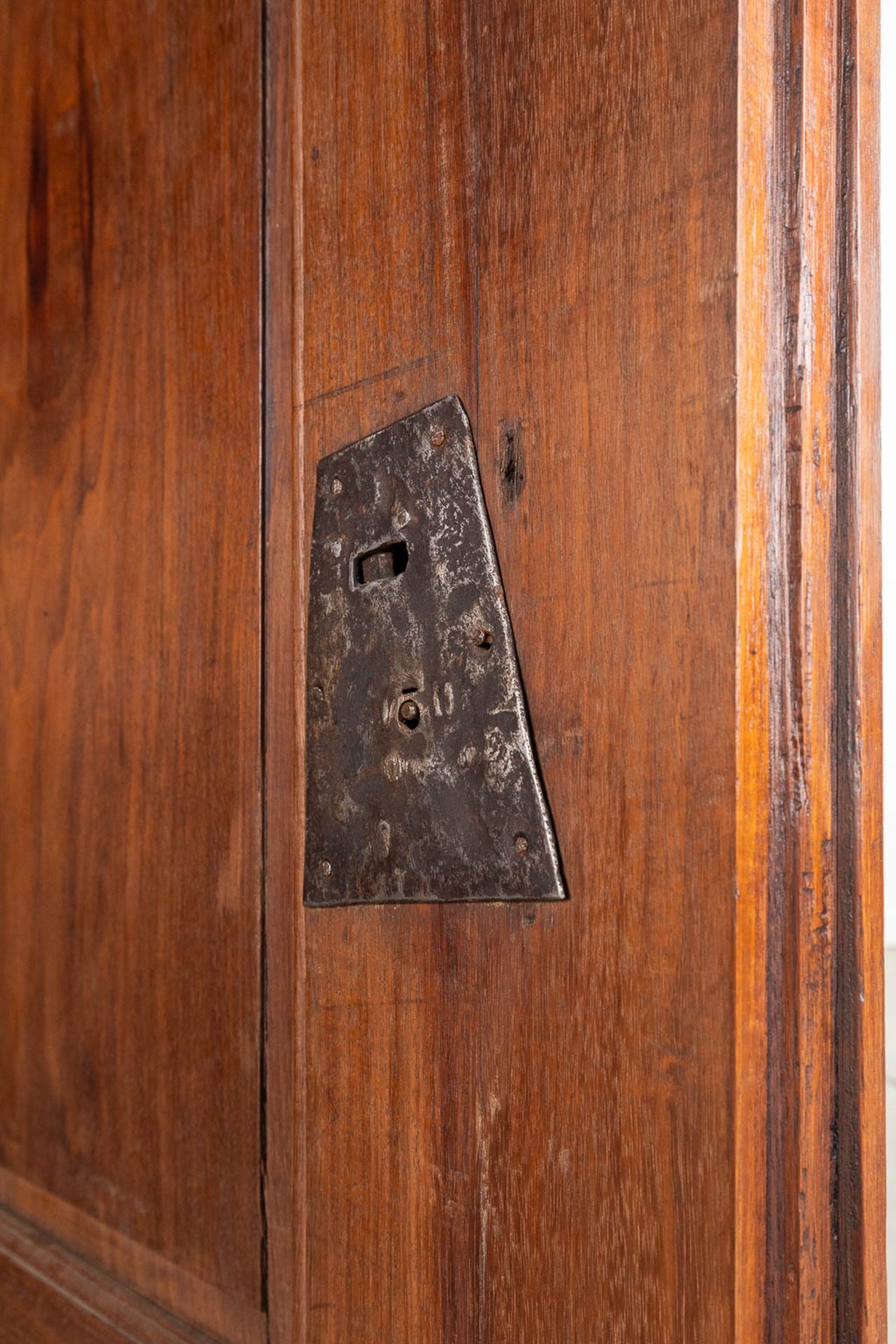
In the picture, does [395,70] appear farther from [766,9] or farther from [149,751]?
[149,751]

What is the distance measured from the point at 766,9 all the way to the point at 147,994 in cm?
49

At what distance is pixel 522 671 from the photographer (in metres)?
0.38

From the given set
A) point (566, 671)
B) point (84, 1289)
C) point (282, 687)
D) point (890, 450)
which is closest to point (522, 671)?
point (566, 671)

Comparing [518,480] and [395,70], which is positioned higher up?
[395,70]

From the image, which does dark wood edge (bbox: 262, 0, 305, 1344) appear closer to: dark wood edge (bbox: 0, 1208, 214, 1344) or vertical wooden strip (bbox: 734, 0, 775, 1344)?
dark wood edge (bbox: 0, 1208, 214, 1344)

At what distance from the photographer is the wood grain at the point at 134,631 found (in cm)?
52

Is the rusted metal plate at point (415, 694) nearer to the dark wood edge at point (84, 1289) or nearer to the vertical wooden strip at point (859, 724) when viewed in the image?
the vertical wooden strip at point (859, 724)

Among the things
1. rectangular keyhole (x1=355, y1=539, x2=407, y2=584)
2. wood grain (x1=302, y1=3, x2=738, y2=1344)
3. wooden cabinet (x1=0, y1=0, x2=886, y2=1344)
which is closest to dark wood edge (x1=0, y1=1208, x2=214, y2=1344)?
wooden cabinet (x1=0, y1=0, x2=886, y2=1344)

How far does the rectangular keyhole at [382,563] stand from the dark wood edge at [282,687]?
0.13ft

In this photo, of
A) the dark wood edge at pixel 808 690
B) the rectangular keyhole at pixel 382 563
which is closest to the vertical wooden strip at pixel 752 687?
the dark wood edge at pixel 808 690

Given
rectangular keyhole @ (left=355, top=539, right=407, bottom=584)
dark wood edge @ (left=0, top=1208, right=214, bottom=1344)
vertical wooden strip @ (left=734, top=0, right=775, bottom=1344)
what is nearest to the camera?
vertical wooden strip @ (left=734, top=0, right=775, bottom=1344)

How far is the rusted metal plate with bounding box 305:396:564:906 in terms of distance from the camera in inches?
14.8

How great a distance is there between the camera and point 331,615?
441 millimetres

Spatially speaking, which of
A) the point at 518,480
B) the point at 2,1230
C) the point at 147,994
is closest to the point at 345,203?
the point at 518,480
